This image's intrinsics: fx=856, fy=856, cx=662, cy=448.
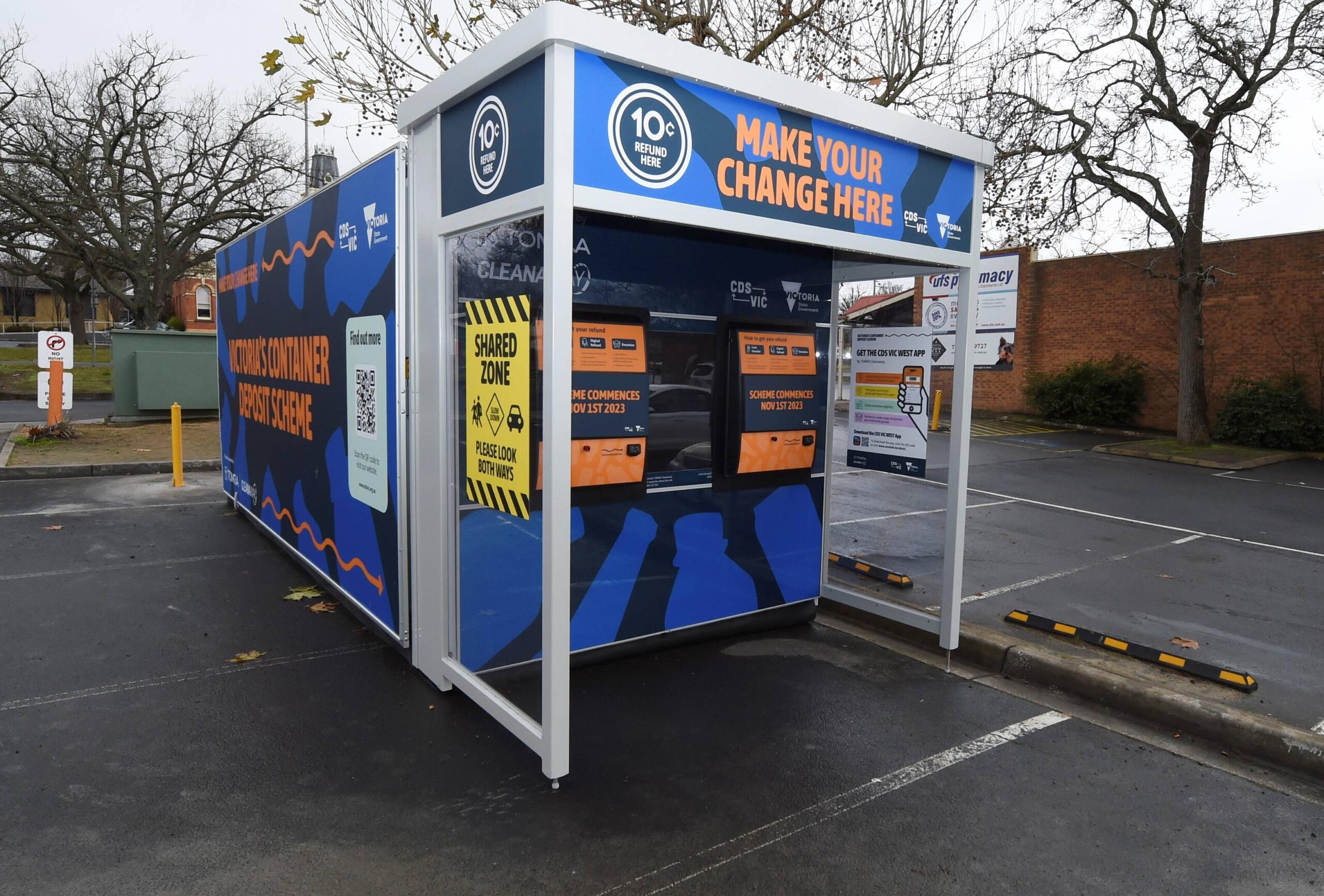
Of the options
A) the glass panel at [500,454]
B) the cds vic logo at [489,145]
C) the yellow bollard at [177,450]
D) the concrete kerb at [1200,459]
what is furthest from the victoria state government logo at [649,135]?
the concrete kerb at [1200,459]

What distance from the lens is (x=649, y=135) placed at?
141 inches

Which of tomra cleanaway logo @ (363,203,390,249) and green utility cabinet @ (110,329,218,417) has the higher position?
tomra cleanaway logo @ (363,203,390,249)

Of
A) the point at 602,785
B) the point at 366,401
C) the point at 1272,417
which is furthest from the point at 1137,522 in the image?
the point at 1272,417

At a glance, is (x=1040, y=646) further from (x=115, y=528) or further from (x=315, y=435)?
(x=115, y=528)

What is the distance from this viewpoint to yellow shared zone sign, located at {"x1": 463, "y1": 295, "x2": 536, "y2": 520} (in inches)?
150

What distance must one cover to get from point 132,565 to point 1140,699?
7318 millimetres

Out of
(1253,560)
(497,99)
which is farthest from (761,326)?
(1253,560)

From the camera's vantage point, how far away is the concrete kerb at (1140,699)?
13.0 feet

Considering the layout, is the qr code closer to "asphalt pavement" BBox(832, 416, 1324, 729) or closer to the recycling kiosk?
the recycling kiosk

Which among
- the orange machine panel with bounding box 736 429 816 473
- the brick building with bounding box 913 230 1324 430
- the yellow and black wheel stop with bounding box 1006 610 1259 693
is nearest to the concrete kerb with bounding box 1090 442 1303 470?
the brick building with bounding box 913 230 1324 430

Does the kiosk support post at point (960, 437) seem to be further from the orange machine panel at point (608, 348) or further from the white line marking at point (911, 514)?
the white line marking at point (911, 514)

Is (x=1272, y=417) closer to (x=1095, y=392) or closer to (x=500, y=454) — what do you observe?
(x=1095, y=392)

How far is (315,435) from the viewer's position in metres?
6.18

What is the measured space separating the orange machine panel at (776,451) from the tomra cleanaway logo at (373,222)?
7.77ft
